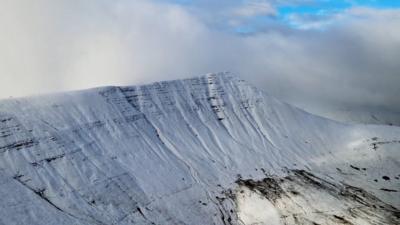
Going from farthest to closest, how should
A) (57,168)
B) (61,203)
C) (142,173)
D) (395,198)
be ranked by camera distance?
(395,198)
(142,173)
(57,168)
(61,203)

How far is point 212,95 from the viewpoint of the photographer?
11219 cm

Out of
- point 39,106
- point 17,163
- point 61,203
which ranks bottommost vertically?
point 61,203

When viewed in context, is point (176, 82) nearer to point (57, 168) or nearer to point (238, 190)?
point (238, 190)

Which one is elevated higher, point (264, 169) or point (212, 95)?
point (212, 95)

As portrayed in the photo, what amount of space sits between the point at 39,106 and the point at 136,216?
77.1ft

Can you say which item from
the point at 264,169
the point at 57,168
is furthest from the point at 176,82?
the point at 57,168

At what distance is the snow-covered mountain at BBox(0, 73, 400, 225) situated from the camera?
6594 centimetres

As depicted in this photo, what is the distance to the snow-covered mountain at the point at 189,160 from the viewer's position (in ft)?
216

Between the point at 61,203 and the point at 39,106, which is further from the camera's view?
the point at 39,106

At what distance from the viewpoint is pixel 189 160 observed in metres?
87.5

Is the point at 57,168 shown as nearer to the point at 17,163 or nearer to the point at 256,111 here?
A: the point at 17,163

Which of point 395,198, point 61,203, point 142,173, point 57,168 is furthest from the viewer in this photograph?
point 395,198

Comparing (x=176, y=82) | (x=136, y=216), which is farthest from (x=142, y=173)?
(x=176, y=82)

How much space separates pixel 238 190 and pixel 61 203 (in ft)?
95.1
